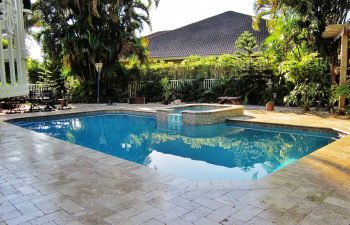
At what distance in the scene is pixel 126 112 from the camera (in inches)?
512

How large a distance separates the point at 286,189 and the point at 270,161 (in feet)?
8.87

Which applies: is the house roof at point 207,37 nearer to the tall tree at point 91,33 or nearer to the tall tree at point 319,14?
the tall tree at point 91,33

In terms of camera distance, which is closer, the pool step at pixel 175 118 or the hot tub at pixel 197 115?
the hot tub at pixel 197 115

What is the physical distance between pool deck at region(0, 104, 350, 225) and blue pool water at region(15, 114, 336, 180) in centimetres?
131

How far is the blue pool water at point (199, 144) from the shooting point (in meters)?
5.98

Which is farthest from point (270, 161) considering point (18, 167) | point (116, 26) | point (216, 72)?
point (116, 26)

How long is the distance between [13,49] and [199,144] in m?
5.80

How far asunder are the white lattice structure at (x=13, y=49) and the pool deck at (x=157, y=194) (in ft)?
4.79

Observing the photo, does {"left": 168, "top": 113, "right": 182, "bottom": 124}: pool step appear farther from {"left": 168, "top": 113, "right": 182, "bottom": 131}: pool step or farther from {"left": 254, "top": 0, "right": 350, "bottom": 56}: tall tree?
{"left": 254, "top": 0, "right": 350, "bottom": 56}: tall tree

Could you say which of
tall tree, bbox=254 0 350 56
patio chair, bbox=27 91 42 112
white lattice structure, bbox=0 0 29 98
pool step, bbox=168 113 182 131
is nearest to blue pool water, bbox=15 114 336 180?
pool step, bbox=168 113 182 131

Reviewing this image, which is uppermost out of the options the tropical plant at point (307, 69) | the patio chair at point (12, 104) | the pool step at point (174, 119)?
the tropical plant at point (307, 69)

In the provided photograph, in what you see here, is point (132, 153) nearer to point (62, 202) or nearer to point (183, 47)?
point (62, 202)

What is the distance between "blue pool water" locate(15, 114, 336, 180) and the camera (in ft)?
19.6

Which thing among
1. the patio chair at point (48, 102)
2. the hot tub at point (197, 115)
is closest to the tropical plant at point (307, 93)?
the hot tub at point (197, 115)
